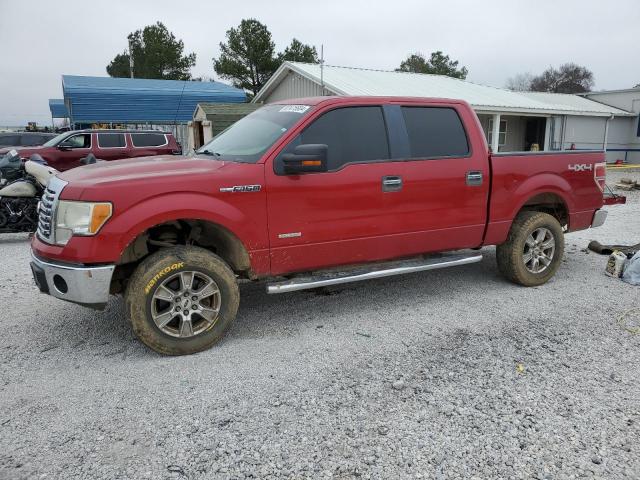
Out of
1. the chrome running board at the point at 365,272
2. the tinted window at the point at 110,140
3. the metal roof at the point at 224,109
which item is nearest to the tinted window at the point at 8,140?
the tinted window at the point at 110,140

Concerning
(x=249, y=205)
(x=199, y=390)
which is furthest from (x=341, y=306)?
(x=199, y=390)

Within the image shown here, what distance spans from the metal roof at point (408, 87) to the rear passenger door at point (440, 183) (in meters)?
12.1

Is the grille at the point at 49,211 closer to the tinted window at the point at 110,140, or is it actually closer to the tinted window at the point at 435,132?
the tinted window at the point at 435,132

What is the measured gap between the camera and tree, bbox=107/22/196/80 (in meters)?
45.1

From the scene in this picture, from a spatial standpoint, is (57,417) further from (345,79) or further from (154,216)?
(345,79)

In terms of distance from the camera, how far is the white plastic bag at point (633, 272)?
5719mm

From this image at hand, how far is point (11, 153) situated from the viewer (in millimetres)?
8516

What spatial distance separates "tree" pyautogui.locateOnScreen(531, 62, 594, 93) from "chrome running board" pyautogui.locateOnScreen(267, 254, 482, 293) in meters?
66.8

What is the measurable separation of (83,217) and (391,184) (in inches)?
101

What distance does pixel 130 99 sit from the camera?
2275 centimetres

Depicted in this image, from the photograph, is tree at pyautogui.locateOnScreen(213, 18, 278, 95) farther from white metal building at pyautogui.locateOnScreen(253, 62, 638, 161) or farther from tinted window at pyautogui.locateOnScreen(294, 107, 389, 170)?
tinted window at pyautogui.locateOnScreen(294, 107, 389, 170)

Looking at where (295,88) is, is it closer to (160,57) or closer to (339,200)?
(339,200)

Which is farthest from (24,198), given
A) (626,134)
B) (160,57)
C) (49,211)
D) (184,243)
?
(160,57)

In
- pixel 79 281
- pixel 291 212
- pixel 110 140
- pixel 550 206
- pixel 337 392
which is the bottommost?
pixel 337 392
